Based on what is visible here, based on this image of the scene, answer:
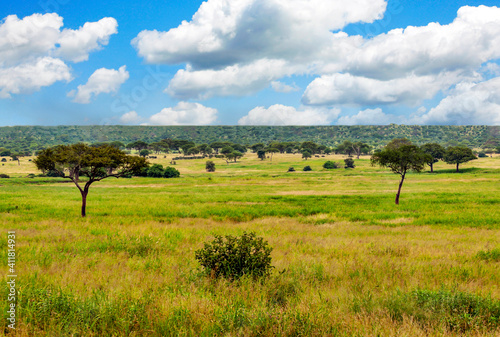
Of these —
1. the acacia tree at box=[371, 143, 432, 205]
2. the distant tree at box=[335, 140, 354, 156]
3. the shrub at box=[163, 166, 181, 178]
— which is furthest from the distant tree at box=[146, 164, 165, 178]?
the distant tree at box=[335, 140, 354, 156]

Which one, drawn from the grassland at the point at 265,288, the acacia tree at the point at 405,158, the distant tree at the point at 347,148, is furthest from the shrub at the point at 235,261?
the distant tree at the point at 347,148

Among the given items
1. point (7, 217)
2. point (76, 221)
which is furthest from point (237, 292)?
point (7, 217)

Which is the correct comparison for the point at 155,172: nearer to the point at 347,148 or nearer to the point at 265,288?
the point at 265,288

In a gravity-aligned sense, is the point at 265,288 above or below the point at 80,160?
below

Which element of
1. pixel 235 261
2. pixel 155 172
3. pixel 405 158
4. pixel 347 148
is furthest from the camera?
pixel 347 148

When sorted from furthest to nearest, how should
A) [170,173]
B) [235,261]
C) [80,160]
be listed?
[170,173] → [80,160] → [235,261]

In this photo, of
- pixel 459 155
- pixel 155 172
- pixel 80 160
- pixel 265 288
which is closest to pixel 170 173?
pixel 155 172

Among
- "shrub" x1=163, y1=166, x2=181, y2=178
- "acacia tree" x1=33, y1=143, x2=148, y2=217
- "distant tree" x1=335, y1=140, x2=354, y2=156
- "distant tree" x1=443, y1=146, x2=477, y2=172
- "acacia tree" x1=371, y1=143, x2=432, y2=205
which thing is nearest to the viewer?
"acacia tree" x1=33, y1=143, x2=148, y2=217

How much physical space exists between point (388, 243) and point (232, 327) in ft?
35.6

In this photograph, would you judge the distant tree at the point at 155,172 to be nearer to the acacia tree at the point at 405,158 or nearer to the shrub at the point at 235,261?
the acacia tree at the point at 405,158

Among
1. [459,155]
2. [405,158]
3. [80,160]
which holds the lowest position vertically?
[80,160]

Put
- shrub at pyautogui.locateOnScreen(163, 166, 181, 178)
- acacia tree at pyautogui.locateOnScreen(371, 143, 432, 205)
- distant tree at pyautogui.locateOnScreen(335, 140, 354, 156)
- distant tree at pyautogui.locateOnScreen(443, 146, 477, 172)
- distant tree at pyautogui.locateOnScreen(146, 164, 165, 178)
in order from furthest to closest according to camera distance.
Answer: distant tree at pyautogui.locateOnScreen(335, 140, 354, 156) → distant tree at pyautogui.locateOnScreen(443, 146, 477, 172) → distant tree at pyautogui.locateOnScreen(146, 164, 165, 178) → shrub at pyautogui.locateOnScreen(163, 166, 181, 178) → acacia tree at pyautogui.locateOnScreen(371, 143, 432, 205)

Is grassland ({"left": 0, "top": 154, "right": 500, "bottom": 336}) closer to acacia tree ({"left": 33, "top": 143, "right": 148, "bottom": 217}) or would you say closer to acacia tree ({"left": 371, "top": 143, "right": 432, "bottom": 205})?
acacia tree ({"left": 33, "top": 143, "right": 148, "bottom": 217})

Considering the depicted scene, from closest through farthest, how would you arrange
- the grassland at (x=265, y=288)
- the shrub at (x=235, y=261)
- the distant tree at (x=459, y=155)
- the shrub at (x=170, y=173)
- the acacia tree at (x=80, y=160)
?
the grassland at (x=265, y=288), the shrub at (x=235, y=261), the acacia tree at (x=80, y=160), the shrub at (x=170, y=173), the distant tree at (x=459, y=155)
